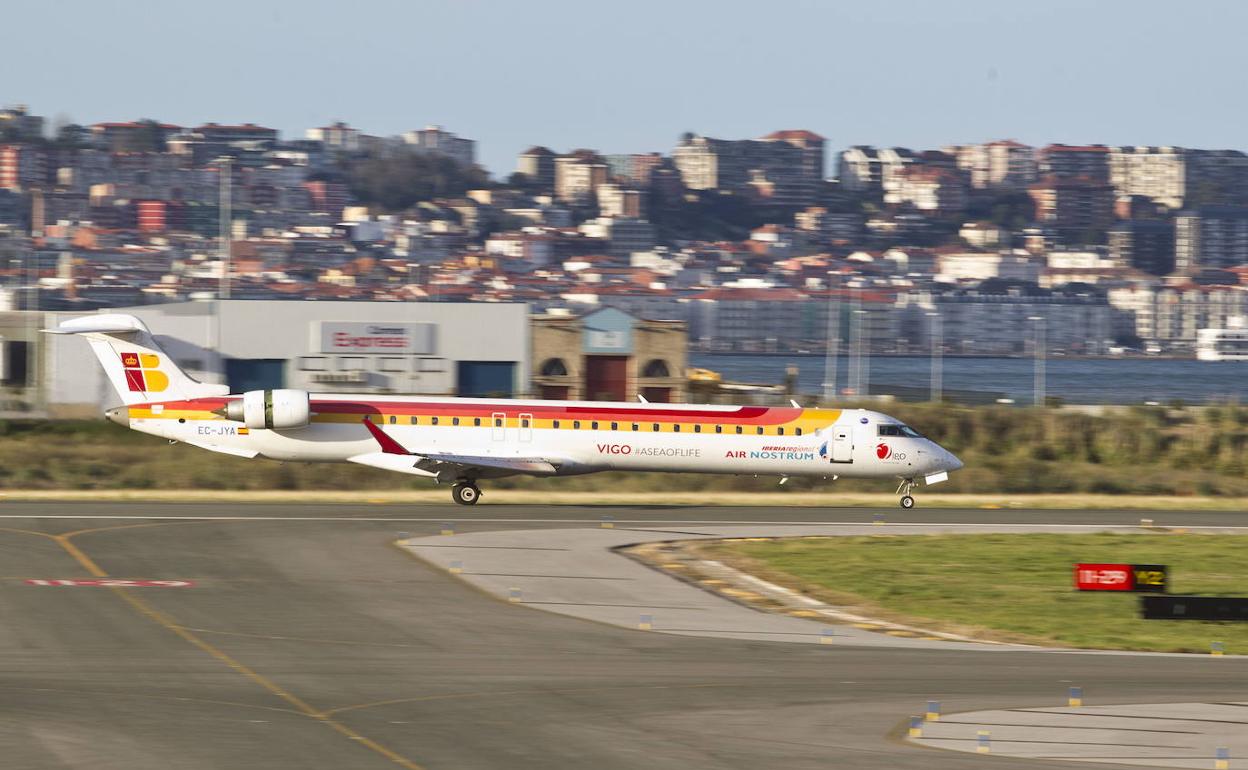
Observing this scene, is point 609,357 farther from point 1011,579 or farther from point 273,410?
point 1011,579

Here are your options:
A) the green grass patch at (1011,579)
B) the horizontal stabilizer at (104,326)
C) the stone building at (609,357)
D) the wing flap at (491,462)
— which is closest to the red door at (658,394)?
the stone building at (609,357)

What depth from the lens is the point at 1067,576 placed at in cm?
3105

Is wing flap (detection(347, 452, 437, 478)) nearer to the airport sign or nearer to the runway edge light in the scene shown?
the airport sign

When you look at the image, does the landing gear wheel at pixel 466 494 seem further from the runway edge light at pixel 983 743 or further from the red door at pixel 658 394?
the runway edge light at pixel 983 743

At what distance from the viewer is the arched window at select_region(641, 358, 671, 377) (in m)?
66.9

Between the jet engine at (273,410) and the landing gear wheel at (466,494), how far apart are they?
4418mm

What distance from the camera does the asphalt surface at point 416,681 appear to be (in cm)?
1634

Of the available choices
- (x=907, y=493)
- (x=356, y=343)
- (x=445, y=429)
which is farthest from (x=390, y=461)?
(x=356, y=343)

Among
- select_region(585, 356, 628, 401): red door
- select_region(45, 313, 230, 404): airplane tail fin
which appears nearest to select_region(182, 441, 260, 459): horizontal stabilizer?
select_region(45, 313, 230, 404): airplane tail fin

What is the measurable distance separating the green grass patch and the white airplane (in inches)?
257

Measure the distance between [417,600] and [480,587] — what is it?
5.90ft

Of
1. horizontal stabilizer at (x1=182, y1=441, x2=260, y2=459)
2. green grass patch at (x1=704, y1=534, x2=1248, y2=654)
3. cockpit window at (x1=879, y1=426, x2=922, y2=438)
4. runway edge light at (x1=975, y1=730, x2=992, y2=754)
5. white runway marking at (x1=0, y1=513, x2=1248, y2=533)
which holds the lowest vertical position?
runway edge light at (x1=975, y1=730, x2=992, y2=754)

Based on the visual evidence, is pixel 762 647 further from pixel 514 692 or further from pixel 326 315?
pixel 326 315

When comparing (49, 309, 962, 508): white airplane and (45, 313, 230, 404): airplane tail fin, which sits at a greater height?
(45, 313, 230, 404): airplane tail fin
